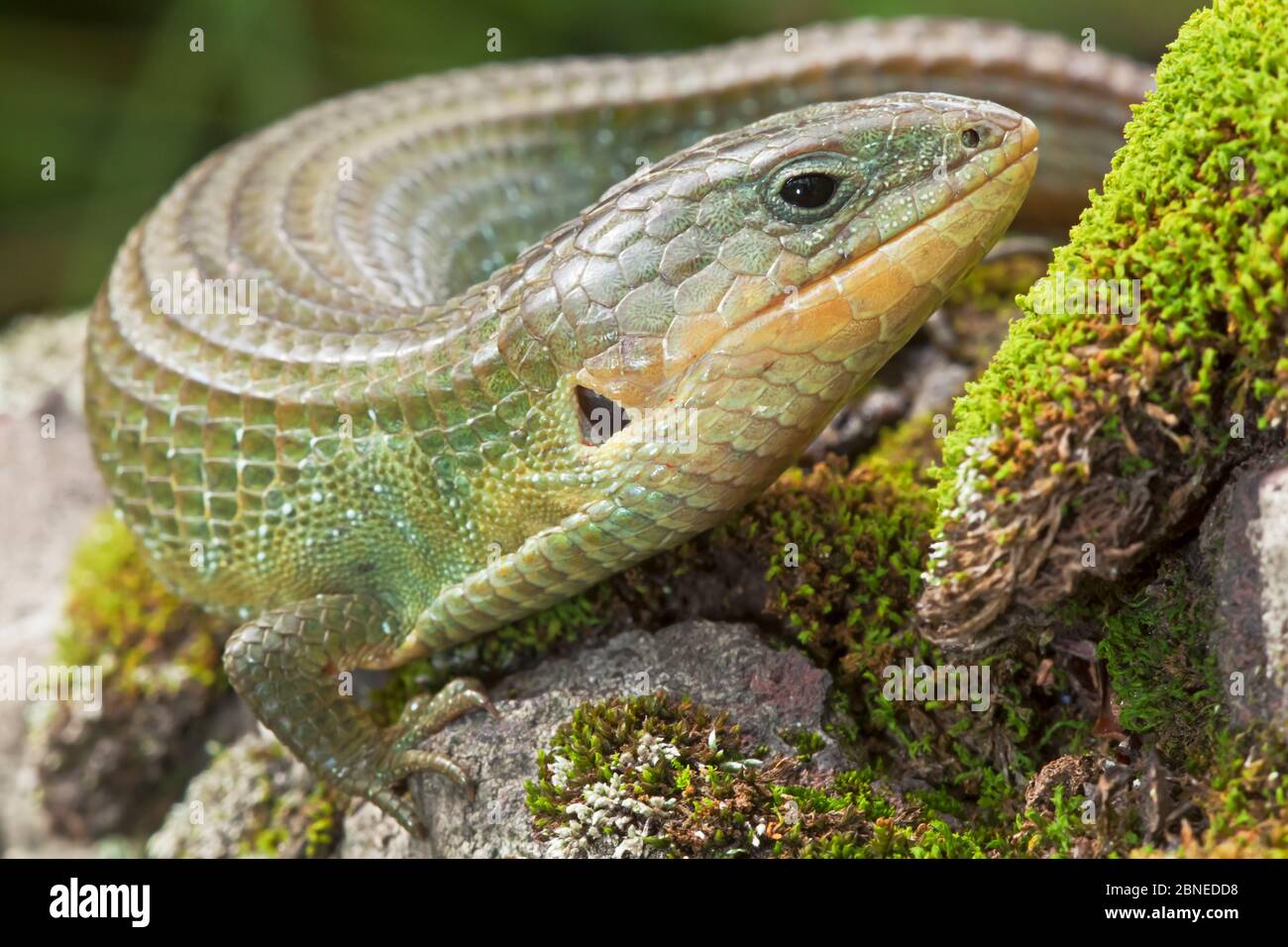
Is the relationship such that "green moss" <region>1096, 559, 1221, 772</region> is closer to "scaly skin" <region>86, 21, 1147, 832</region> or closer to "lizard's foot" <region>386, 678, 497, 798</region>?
"scaly skin" <region>86, 21, 1147, 832</region>

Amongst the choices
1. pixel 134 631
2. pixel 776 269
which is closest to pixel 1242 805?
pixel 776 269

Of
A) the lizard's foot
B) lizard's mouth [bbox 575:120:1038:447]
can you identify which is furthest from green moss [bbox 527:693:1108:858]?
lizard's mouth [bbox 575:120:1038:447]

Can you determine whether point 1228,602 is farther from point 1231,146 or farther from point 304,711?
point 304,711

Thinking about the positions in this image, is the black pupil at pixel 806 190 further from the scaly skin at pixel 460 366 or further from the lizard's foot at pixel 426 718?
the lizard's foot at pixel 426 718

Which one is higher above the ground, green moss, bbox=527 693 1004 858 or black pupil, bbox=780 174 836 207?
black pupil, bbox=780 174 836 207

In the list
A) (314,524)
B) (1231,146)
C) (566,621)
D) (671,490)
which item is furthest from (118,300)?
(1231,146)

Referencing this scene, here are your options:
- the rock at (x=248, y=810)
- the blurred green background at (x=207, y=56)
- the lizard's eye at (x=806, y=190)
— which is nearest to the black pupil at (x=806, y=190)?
the lizard's eye at (x=806, y=190)
